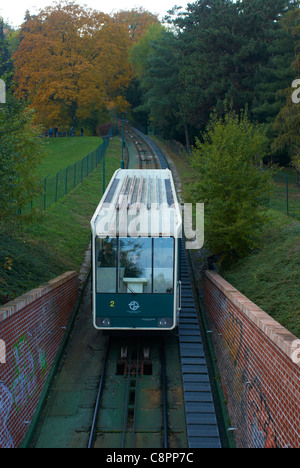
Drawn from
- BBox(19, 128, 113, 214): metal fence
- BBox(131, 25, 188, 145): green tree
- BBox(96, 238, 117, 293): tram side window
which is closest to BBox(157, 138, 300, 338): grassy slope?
BBox(96, 238, 117, 293): tram side window

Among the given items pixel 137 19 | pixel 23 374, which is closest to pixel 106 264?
pixel 23 374

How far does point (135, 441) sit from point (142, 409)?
49.7 inches

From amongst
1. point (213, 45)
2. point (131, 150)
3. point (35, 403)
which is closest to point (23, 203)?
point (35, 403)

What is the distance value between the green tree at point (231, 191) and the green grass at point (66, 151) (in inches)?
869

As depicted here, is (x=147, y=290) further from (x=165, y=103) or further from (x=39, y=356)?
(x=165, y=103)

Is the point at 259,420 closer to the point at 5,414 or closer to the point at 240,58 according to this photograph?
the point at 5,414

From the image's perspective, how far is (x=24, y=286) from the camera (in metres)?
13.6

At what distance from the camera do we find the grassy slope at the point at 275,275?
11.3 meters

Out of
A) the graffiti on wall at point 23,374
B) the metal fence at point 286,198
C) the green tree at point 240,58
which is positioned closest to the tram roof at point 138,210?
the graffiti on wall at point 23,374

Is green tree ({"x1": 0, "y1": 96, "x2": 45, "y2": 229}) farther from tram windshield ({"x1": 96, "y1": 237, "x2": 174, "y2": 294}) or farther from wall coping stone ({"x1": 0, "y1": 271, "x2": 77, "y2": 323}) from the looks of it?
tram windshield ({"x1": 96, "y1": 237, "x2": 174, "y2": 294})

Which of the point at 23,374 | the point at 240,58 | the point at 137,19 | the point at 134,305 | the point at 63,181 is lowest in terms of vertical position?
the point at 23,374

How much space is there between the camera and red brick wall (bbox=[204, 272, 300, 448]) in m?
7.63

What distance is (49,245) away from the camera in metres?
20.4

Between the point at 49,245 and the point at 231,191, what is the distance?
8047 mm
